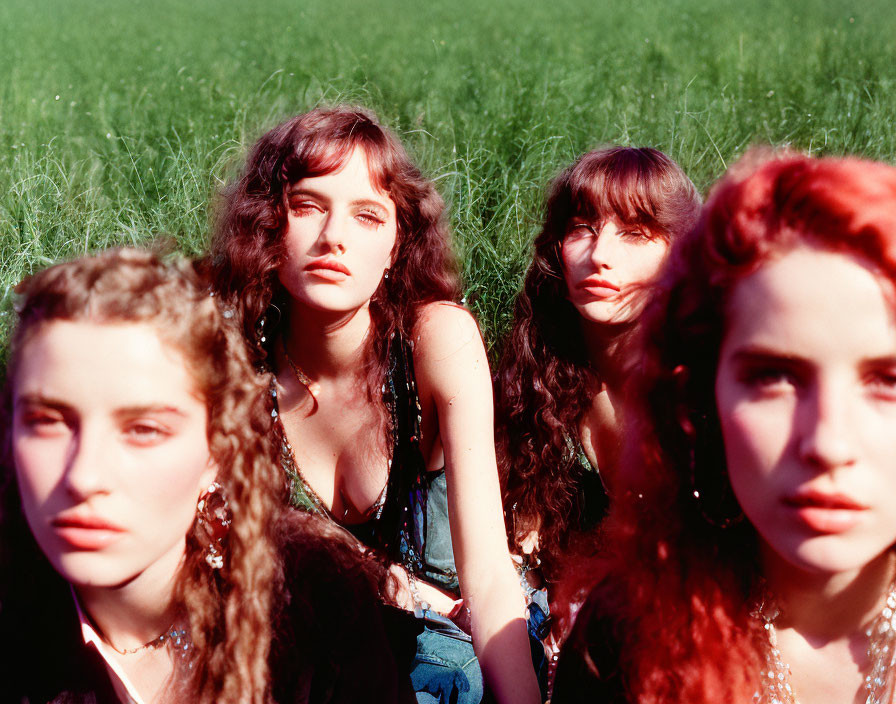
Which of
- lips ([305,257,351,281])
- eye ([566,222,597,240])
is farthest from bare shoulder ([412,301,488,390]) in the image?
eye ([566,222,597,240])

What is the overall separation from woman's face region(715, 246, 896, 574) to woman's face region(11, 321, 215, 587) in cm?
85

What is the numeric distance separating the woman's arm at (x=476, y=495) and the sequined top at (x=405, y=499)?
73mm

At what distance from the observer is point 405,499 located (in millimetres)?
2727

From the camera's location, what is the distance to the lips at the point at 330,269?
2396 millimetres

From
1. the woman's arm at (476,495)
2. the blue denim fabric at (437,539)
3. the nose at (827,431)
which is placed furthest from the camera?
the blue denim fabric at (437,539)

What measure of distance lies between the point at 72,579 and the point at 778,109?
5.17 meters

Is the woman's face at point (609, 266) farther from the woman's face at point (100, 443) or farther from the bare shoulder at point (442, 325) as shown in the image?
the woman's face at point (100, 443)

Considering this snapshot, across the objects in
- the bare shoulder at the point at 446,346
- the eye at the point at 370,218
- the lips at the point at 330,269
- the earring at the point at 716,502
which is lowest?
the earring at the point at 716,502

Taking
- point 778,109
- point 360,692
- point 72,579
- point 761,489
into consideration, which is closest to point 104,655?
point 72,579

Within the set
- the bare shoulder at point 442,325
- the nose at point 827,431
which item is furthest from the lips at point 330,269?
the nose at point 827,431

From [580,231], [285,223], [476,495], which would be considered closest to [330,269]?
[285,223]

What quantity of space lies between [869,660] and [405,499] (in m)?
1.44

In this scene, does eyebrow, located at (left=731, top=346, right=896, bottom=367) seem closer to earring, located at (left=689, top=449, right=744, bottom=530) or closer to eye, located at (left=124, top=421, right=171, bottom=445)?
earring, located at (left=689, top=449, right=744, bottom=530)

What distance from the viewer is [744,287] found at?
139 centimetres
